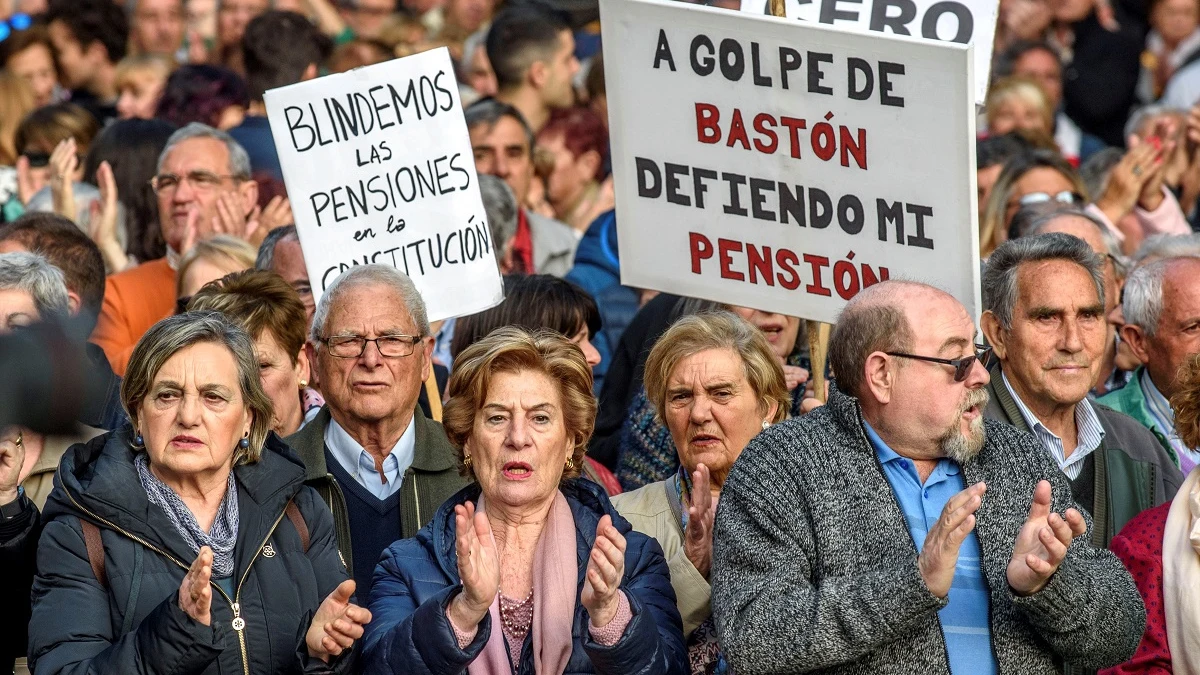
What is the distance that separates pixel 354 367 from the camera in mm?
5824

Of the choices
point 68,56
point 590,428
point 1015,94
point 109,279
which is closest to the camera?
point 590,428

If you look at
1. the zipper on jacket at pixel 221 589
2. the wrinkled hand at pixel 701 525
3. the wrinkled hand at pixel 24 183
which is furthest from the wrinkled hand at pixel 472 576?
the wrinkled hand at pixel 24 183

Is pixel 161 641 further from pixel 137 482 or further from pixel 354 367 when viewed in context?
pixel 354 367

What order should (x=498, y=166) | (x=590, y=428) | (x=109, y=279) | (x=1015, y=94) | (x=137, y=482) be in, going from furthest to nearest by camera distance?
(x=1015, y=94), (x=498, y=166), (x=109, y=279), (x=590, y=428), (x=137, y=482)

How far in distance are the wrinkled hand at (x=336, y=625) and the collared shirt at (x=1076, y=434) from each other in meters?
2.36

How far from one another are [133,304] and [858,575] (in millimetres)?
4097

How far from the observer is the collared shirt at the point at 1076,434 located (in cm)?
590

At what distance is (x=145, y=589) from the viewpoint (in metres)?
4.68

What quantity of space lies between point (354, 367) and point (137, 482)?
1.14m

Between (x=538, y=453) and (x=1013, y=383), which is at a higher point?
(x=538, y=453)

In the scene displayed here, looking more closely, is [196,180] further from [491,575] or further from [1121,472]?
[1121,472]

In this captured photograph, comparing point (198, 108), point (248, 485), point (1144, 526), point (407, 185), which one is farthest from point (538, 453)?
point (198, 108)

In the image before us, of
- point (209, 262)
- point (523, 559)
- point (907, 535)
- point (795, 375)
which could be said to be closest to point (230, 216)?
point (209, 262)

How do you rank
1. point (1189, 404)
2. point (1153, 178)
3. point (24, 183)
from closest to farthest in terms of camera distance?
point (1189, 404) → point (24, 183) → point (1153, 178)
